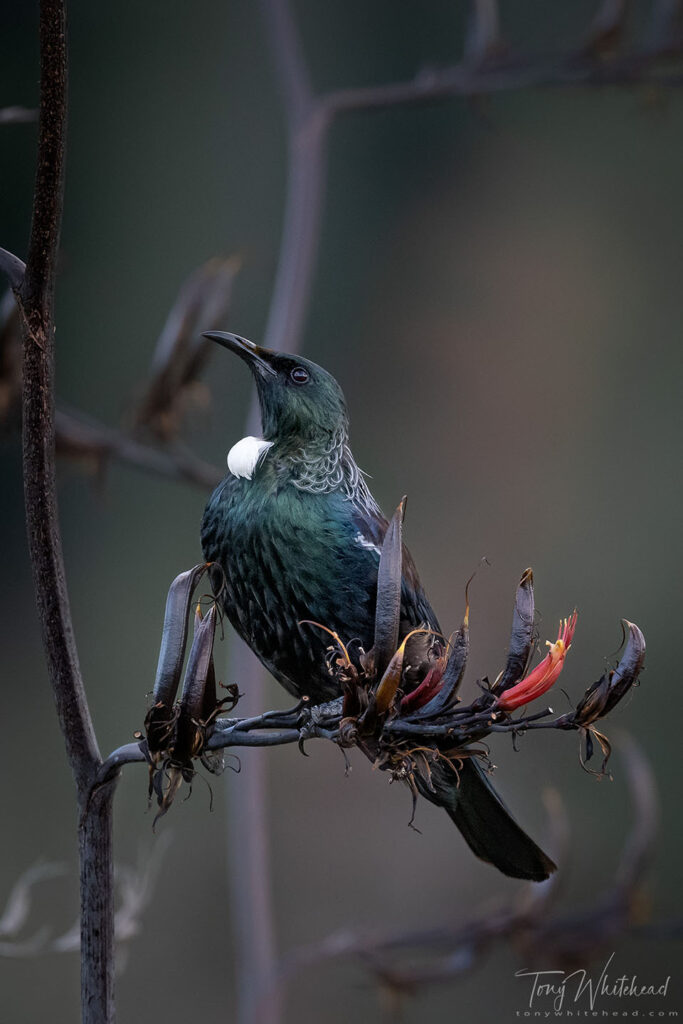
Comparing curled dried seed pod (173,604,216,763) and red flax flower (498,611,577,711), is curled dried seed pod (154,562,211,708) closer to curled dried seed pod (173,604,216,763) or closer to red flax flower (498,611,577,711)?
curled dried seed pod (173,604,216,763)

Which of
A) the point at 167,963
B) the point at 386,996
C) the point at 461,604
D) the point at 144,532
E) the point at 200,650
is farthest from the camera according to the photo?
the point at 144,532

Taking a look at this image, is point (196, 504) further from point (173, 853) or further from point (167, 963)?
point (167, 963)

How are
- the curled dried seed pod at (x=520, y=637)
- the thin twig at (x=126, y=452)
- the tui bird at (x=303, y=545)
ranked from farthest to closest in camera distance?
1. the thin twig at (x=126, y=452)
2. the tui bird at (x=303, y=545)
3. the curled dried seed pod at (x=520, y=637)

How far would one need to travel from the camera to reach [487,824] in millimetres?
629

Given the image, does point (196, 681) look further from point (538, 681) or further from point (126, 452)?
point (126, 452)

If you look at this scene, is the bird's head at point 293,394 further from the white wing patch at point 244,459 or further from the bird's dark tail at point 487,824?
the bird's dark tail at point 487,824

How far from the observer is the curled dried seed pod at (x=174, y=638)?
0.44 meters

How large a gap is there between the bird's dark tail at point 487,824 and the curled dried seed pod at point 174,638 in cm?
21

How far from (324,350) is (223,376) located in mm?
198

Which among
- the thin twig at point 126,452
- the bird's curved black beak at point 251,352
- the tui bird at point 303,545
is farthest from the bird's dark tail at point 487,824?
the thin twig at point 126,452

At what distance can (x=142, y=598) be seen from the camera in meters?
2.06

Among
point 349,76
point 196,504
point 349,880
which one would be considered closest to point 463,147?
point 349,76

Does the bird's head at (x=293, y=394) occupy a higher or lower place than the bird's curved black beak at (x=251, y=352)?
lower
